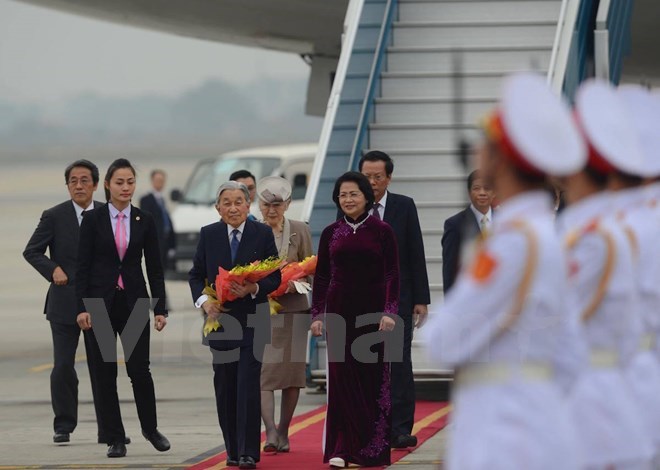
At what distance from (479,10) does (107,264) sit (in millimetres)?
5812

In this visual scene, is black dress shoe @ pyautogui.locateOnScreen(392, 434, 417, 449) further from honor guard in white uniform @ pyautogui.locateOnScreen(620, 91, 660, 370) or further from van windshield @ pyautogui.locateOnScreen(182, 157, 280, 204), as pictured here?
van windshield @ pyautogui.locateOnScreen(182, 157, 280, 204)

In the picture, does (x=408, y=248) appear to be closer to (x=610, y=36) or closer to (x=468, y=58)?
(x=468, y=58)

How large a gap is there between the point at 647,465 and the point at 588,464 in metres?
0.25

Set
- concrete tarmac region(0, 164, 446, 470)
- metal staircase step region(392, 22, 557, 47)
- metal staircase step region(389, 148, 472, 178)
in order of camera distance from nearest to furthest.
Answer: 1. concrete tarmac region(0, 164, 446, 470)
2. metal staircase step region(389, 148, 472, 178)
3. metal staircase step region(392, 22, 557, 47)

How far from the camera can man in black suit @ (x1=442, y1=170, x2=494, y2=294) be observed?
957cm

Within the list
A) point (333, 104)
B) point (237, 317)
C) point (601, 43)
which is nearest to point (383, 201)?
point (237, 317)

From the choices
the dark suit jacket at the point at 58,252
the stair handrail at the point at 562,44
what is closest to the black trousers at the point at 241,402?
the dark suit jacket at the point at 58,252

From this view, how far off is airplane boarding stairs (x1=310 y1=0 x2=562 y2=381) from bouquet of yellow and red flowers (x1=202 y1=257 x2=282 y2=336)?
337 cm

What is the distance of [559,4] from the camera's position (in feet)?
46.6

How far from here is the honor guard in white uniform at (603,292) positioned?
4789mm

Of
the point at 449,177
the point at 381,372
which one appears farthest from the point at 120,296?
the point at 449,177

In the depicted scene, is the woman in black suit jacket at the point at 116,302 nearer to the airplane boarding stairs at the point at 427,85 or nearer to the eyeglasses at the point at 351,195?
the eyeglasses at the point at 351,195

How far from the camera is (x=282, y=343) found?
32.1 ft

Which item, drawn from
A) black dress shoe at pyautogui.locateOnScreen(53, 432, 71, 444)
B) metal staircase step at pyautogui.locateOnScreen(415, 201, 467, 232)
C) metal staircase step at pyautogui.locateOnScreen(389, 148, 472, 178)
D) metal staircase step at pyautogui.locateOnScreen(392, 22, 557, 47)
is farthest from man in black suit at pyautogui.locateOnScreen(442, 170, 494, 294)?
metal staircase step at pyautogui.locateOnScreen(392, 22, 557, 47)
